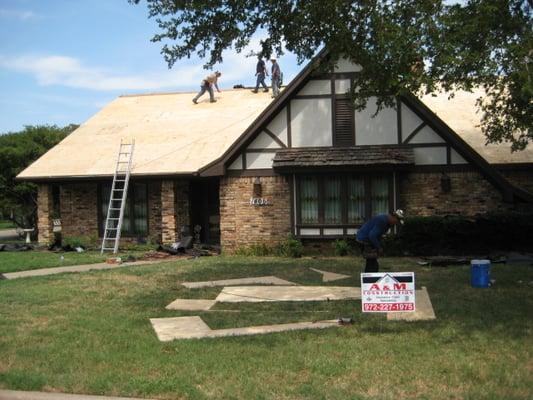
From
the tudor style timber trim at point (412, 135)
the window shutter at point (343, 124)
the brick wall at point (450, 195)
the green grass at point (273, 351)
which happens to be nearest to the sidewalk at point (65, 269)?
the tudor style timber trim at point (412, 135)

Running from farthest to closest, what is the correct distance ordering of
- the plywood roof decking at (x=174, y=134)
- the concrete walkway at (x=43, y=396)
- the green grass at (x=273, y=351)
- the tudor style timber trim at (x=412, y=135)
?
the plywood roof decking at (x=174, y=134), the tudor style timber trim at (x=412, y=135), the green grass at (x=273, y=351), the concrete walkway at (x=43, y=396)

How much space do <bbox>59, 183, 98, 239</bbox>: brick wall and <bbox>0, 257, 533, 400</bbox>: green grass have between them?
414 inches

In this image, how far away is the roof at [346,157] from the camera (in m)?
17.1

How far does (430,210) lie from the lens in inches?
698

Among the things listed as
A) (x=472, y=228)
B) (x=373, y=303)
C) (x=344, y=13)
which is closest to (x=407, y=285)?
(x=373, y=303)

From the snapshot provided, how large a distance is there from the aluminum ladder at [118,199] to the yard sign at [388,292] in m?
13.0

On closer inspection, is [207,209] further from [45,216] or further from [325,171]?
[45,216]

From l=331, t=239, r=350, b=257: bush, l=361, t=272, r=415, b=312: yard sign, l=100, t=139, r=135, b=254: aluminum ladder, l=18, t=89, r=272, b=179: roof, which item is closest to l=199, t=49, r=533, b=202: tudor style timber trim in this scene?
l=18, t=89, r=272, b=179: roof

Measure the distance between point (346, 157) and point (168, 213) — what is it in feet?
20.6

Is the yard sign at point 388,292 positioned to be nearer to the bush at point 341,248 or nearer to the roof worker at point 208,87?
the bush at point 341,248

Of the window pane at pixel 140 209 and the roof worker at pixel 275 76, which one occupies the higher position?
the roof worker at pixel 275 76

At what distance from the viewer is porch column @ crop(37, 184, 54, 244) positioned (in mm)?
22016

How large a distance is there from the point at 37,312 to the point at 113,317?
1427 millimetres

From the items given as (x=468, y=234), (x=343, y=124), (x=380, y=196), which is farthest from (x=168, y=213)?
(x=468, y=234)
